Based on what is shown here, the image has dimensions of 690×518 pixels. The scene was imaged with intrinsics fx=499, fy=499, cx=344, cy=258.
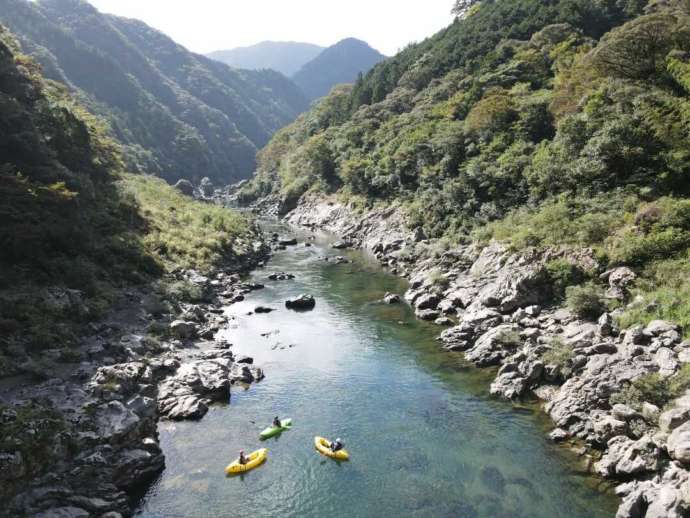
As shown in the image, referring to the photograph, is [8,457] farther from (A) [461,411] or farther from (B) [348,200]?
(B) [348,200]

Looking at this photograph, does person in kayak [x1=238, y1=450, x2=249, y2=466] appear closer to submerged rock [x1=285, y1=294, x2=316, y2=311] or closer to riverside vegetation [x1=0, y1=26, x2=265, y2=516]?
riverside vegetation [x1=0, y1=26, x2=265, y2=516]

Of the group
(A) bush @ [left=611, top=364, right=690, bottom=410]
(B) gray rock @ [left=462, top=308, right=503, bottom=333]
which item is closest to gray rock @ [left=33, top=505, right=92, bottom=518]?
(A) bush @ [left=611, top=364, right=690, bottom=410]

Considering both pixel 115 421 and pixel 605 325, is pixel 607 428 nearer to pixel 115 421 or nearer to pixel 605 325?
pixel 605 325

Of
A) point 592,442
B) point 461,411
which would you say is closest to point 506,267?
point 461,411

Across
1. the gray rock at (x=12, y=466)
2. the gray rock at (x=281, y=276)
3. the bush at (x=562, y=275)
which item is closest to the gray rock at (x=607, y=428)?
the bush at (x=562, y=275)

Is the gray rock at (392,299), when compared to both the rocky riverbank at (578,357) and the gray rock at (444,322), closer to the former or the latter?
the rocky riverbank at (578,357)
